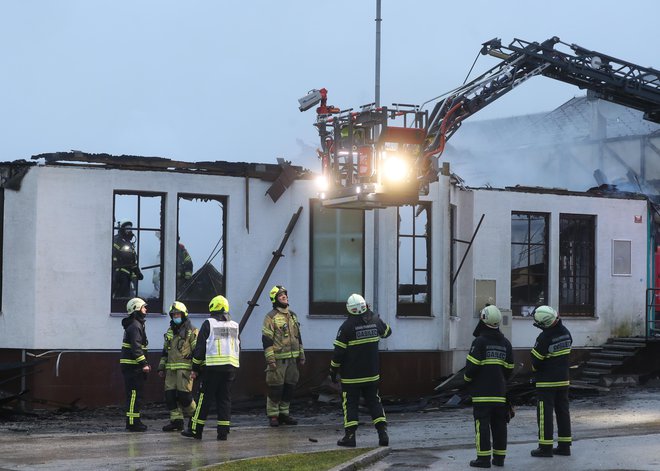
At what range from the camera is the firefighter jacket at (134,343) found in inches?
643

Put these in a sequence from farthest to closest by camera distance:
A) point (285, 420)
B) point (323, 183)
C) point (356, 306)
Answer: point (323, 183), point (285, 420), point (356, 306)

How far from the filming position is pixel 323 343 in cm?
2092

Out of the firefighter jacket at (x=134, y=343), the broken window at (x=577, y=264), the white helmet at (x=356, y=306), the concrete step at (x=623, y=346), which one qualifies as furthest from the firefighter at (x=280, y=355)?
the concrete step at (x=623, y=346)

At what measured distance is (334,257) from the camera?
21.4 meters

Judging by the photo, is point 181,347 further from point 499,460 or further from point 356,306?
point 499,460

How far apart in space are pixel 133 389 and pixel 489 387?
18.5 ft

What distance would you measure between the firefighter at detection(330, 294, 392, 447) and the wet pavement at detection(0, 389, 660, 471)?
42cm

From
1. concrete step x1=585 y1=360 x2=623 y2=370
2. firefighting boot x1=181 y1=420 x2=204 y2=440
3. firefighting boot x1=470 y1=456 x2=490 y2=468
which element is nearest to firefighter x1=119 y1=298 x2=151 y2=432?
firefighting boot x1=181 y1=420 x2=204 y2=440

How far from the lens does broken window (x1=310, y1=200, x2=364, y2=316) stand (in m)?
21.2

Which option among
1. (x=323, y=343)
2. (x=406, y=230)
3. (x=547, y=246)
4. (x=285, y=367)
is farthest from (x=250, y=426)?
(x=547, y=246)

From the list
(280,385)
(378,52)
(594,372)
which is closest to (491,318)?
(280,385)

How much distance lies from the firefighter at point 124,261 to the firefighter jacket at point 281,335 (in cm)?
348

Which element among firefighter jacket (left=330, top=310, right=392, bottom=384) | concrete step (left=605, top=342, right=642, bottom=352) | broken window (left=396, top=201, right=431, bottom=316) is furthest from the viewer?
concrete step (left=605, top=342, right=642, bottom=352)

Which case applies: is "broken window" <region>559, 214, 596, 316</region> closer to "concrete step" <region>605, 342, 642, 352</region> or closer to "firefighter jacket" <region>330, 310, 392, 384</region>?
"concrete step" <region>605, 342, 642, 352</region>
